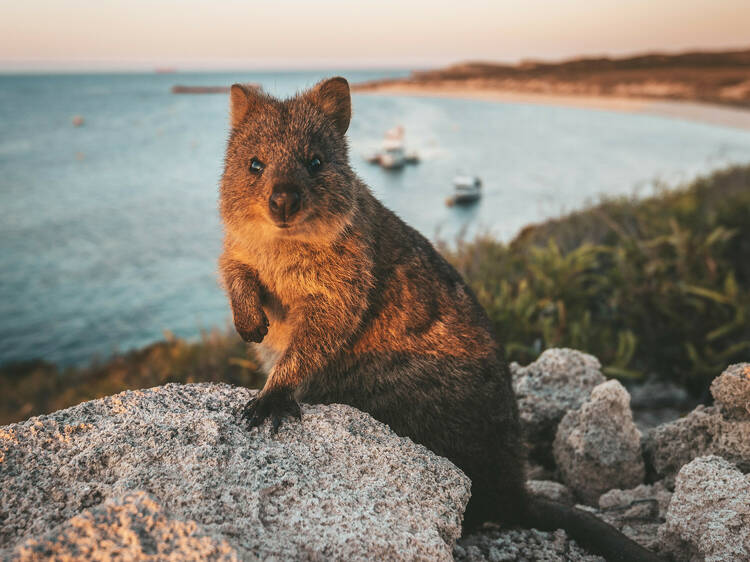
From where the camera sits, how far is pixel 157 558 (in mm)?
1881

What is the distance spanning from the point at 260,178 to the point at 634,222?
1200cm

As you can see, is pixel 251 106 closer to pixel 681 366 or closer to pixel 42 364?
pixel 681 366

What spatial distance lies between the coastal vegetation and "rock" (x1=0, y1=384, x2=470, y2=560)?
10.4ft

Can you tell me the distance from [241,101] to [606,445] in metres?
3.86

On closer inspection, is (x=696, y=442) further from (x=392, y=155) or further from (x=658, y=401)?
(x=392, y=155)

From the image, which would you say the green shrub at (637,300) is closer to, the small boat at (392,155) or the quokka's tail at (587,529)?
the quokka's tail at (587,529)

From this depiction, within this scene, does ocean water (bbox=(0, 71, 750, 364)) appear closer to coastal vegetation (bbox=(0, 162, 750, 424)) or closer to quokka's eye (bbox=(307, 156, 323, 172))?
quokka's eye (bbox=(307, 156, 323, 172))

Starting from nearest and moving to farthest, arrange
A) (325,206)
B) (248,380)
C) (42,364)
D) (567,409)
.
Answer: (325,206), (567,409), (248,380), (42,364)

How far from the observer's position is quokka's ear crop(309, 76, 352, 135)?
156 inches

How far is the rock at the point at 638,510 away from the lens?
3.75 metres

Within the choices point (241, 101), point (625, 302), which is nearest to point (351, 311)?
point (241, 101)

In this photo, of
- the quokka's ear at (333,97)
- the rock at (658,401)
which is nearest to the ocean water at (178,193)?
the quokka's ear at (333,97)

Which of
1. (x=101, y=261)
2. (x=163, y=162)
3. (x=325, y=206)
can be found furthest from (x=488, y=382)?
(x=163, y=162)

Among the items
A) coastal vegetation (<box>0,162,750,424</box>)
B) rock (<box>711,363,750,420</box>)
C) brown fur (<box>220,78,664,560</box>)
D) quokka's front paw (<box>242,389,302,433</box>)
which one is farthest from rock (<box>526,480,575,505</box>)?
quokka's front paw (<box>242,389,302,433</box>)
